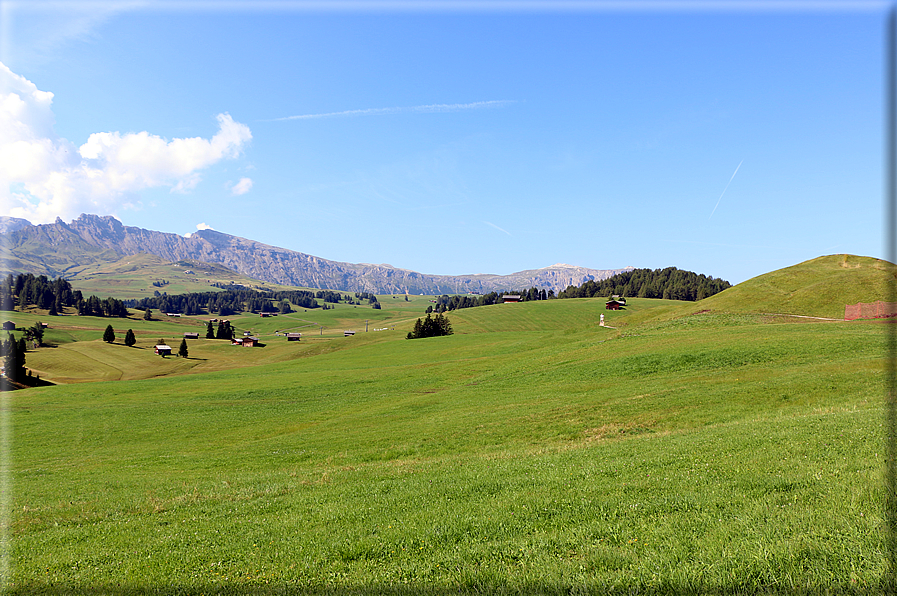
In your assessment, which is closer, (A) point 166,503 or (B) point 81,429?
(A) point 166,503

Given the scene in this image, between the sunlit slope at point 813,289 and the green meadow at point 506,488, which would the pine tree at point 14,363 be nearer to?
the green meadow at point 506,488

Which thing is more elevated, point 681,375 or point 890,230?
point 890,230

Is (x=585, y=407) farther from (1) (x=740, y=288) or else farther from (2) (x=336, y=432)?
(1) (x=740, y=288)

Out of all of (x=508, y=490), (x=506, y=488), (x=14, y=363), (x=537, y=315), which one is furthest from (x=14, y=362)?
(x=537, y=315)

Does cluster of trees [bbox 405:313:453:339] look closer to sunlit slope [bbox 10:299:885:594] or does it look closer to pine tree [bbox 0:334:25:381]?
pine tree [bbox 0:334:25:381]

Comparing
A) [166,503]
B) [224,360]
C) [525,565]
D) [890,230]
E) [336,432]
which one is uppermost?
[890,230]

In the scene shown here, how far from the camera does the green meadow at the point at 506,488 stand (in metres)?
8.00

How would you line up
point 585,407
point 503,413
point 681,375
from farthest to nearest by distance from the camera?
point 681,375, point 503,413, point 585,407

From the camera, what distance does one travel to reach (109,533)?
42.6 feet

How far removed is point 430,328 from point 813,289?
98.9 metres

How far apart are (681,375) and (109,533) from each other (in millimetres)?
39351

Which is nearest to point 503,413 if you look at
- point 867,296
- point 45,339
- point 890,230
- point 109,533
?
point 109,533

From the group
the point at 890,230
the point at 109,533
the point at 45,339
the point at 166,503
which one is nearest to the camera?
the point at 890,230

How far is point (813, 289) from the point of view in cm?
7838
